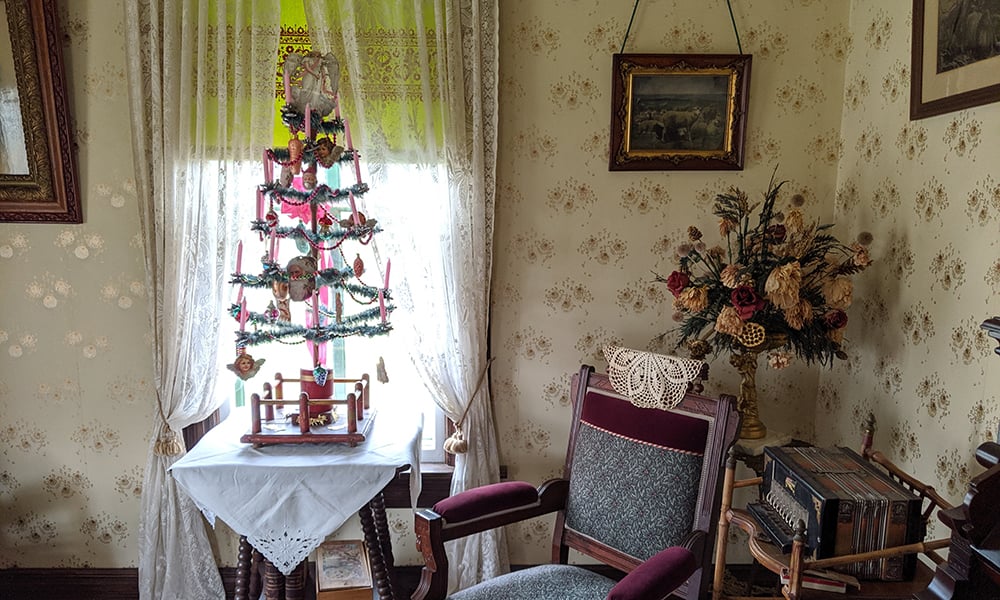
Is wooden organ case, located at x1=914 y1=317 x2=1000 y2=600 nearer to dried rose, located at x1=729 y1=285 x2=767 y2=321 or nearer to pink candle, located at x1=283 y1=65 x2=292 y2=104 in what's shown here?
dried rose, located at x1=729 y1=285 x2=767 y2=321

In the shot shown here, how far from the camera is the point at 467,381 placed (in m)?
2.45

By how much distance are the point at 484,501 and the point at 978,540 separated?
1.21m

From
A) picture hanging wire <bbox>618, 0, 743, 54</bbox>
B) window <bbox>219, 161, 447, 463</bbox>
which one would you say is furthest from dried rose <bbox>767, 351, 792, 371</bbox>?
window <bbox>219, 161, 447, 463</bbox>

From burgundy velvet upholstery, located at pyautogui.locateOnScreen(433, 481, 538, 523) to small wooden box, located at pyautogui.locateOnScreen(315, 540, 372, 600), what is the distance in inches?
22.5

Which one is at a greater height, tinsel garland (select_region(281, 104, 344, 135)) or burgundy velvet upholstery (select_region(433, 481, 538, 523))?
tinsel garland (select_region(281, 104, 344, 135))

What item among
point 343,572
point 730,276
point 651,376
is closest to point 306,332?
point 343,572

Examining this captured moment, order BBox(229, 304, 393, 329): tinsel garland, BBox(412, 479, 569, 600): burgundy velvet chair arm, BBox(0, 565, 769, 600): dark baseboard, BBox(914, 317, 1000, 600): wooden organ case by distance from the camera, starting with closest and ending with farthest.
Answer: BBox(914, 317, 1000, 600): wooden organ case
BBox(412, 479, 569, 600): burgundy velvet chair arm
BBox(229, 304, 393, 329): tinsel garland
BBox(0, 565, 769, 600): dark baseboard

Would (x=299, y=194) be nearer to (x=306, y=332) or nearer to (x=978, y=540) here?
(x=306, y=332)

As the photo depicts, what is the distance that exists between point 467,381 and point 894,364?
1.43 metres

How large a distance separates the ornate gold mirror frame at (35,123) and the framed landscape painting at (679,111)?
1.94 metres

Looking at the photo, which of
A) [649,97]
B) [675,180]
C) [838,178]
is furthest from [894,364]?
[649,97]

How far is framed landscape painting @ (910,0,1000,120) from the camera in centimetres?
161

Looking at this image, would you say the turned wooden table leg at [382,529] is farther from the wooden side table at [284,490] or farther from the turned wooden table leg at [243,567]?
the turned wooden table leg at [243,567]

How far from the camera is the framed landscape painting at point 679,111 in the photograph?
7.81ft
